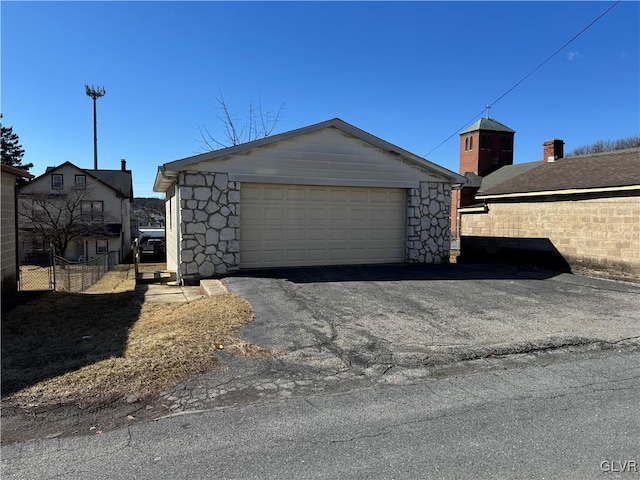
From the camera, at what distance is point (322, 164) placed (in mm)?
11328

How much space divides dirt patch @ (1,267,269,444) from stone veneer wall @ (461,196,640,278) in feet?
30.0

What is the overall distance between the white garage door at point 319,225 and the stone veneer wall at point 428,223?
0.27 m

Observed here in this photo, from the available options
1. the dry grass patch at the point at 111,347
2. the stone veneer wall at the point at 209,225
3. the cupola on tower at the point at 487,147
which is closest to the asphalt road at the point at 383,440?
the dry grass patch at the point at 111,347

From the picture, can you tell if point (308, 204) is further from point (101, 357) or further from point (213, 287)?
point (101, 357)

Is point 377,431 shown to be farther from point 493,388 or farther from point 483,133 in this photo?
point 483,133

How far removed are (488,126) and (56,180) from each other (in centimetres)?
4149

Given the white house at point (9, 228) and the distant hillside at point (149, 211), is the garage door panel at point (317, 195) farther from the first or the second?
the distant hillside at point (149, 211)

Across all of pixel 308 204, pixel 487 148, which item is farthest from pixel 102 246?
pixel 487 148

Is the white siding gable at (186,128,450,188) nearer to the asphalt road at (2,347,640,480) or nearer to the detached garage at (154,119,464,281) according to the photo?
the detached garage at (154,119,464,281)

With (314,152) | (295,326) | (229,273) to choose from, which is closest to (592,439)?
(295,326)

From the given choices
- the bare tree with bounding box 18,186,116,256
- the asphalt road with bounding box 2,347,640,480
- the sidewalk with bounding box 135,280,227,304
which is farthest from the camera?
the bare tree with bounding box 18,186,116,256

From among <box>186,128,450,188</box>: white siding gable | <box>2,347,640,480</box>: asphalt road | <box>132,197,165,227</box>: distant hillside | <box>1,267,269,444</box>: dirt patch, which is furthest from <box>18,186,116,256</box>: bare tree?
<box>132,197,165,227</box>: distant hillside

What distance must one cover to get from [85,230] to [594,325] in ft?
122

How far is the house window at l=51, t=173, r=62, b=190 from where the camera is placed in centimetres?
3584
